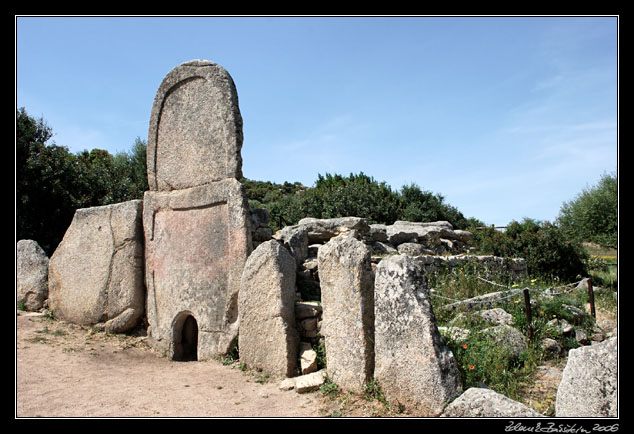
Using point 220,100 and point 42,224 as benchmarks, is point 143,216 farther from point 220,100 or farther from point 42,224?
point 42,224

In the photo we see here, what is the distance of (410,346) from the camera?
14.9 feet

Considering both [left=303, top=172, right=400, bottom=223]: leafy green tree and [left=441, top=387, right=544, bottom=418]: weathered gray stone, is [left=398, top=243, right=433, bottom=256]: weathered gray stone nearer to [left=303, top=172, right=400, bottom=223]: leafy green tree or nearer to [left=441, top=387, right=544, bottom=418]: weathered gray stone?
[left=303, top=172, right=400, bottom=223]: leafy green tree

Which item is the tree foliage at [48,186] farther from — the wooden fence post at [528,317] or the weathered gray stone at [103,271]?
the wooden fence post at [528,317]

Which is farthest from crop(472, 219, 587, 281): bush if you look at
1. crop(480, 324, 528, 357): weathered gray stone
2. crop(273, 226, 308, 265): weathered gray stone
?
crop(480, 324, 528, 357): weathered gray stone

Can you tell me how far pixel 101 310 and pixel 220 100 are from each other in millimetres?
4020

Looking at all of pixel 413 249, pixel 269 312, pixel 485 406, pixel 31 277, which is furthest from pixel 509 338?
pixel 31 277

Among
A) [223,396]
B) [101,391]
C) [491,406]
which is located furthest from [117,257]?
[491,406]

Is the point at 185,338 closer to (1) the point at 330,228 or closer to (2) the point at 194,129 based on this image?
(2) the point at 194,129

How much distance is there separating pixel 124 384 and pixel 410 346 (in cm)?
359

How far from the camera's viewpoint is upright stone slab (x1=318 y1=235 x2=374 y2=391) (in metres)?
5.06

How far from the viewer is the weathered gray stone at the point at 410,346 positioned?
4.34 m

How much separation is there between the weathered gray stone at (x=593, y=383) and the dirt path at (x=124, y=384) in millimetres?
2363

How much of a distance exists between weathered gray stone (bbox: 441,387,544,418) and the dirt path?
1.48 meters

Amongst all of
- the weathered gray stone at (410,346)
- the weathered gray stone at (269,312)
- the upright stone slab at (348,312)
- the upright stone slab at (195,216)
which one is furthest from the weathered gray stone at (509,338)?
the upright stone slab at (195,216)
